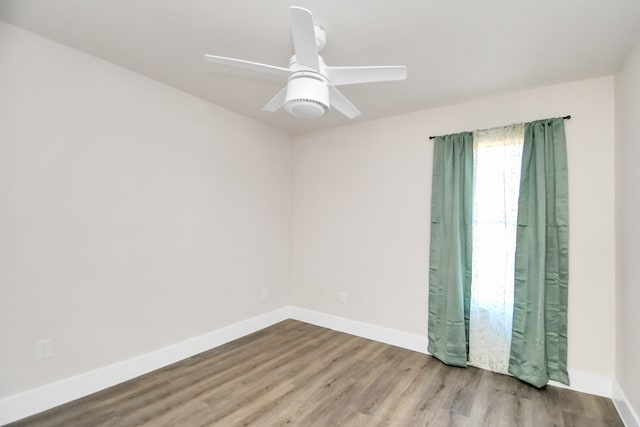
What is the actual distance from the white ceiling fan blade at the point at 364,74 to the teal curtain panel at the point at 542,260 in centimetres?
164

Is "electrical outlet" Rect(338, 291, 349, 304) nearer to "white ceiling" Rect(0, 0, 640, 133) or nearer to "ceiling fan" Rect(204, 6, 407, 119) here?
"white ceiling" Rect(0, 0, 640, 133)

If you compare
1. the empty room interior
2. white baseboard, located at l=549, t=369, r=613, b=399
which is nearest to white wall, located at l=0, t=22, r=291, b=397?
the empty room interior

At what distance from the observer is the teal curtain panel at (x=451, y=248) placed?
285 centimetres

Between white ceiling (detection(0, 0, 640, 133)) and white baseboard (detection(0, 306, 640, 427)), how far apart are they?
7.72 ft

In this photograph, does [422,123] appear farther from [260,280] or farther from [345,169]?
[260,280]

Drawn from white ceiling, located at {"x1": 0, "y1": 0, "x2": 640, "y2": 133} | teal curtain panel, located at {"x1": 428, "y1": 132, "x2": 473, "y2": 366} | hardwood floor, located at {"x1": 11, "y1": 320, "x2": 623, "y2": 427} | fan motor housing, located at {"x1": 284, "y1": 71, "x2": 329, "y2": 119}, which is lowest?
hardwood floor, located at {"x1": 11, "y1": 320, "x2": 623, "y2": 427}

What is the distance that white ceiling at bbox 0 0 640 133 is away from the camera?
1.70 m

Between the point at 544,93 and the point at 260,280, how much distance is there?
134 inches

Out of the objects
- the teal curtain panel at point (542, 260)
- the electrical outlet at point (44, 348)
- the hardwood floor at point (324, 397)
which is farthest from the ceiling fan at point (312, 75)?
the electrical outlet at point (44, 348)

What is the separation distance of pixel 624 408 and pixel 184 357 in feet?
11.2

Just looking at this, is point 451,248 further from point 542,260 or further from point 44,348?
point 44,348

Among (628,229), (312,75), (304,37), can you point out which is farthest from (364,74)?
(628,229)

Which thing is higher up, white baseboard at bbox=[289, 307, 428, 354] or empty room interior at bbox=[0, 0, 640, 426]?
empty room interior at bbox=[0, 0, 640, 426]

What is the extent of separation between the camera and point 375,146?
3.50 m
